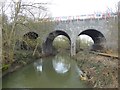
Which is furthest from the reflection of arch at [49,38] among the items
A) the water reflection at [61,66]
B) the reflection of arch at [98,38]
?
the water reflection at [61,66]

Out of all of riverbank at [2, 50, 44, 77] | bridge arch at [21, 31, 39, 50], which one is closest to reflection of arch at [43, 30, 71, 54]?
riverbank at [2, 50, 44, 77]

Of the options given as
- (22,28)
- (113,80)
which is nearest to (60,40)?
(22,28)

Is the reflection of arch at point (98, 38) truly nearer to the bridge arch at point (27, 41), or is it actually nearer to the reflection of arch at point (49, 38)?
the reflection of arch at point (49, 38)

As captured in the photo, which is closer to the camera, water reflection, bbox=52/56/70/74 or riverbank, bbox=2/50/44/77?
riverbank, bbox=2/50/44/77

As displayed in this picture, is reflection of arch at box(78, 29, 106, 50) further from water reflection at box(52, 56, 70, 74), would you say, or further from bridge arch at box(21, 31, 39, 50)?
bridge arch at box(21, 31, 39, 50)

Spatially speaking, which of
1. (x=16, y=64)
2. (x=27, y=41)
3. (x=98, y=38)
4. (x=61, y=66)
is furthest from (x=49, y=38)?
(x=16, y=64)

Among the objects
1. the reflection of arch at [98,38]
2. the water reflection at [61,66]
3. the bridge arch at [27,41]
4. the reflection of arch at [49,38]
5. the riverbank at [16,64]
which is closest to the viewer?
the riverbank at [16,64]

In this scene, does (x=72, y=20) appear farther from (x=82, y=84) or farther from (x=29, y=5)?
(x=82, y=84)

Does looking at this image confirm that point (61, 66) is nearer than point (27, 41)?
No

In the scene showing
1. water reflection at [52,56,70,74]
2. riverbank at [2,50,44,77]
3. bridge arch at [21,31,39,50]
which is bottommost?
water reflection at [52,56,70,74]

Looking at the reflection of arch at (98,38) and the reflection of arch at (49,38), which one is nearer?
the reflection of arch at (98,38)

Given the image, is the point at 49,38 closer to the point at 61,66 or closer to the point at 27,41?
the point at 61,66

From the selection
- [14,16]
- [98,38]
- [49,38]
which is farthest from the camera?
[49,38]

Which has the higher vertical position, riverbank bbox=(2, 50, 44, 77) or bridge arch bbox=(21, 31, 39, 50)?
bridge arch bbox=(21, 31, 39, 50)
